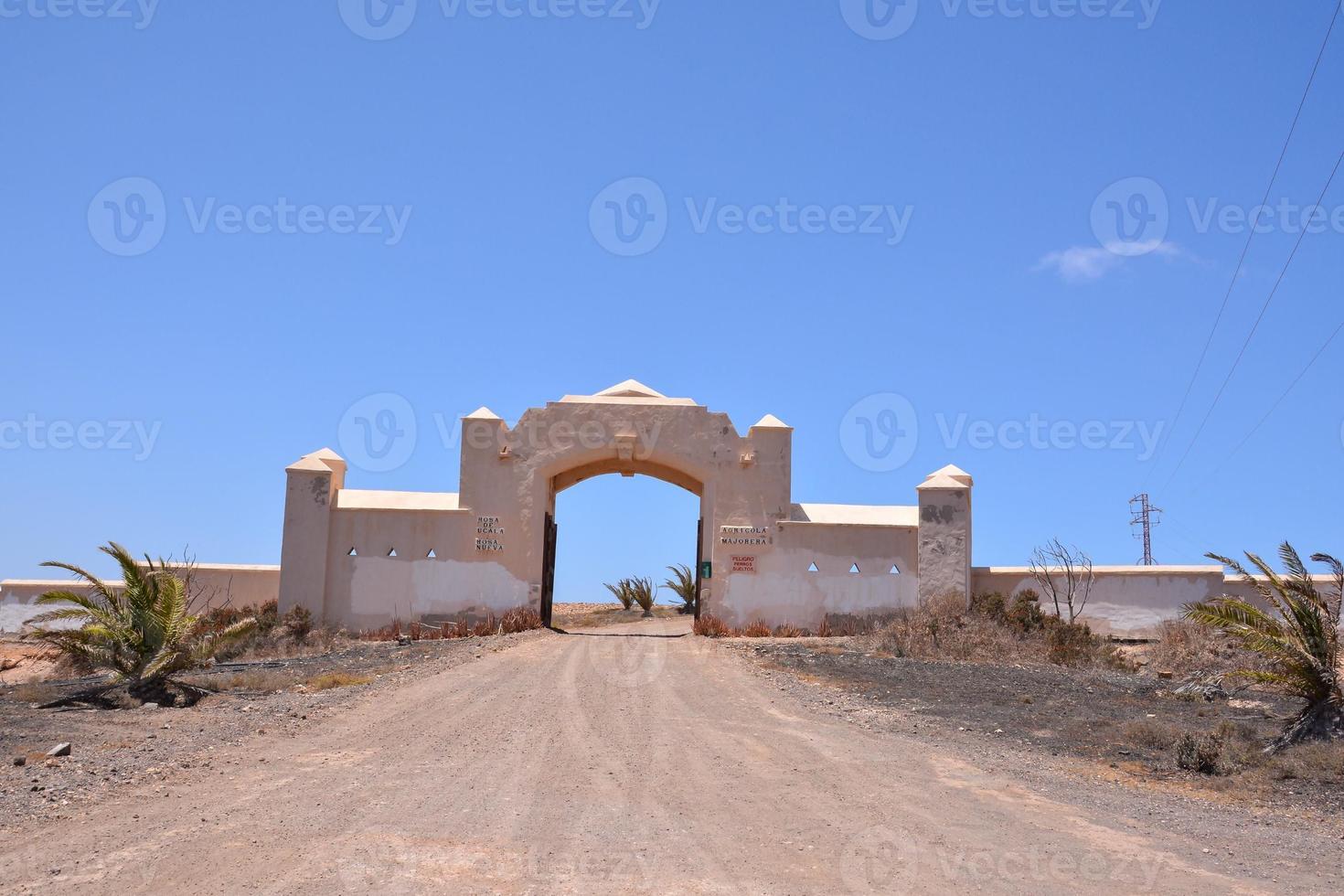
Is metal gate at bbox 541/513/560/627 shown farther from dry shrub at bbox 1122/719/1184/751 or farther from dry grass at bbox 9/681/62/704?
dry shrub at bbox 1122/719/1184/751

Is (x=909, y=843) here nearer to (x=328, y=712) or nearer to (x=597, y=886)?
(x=597, y=886)

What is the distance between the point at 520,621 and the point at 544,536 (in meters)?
1.95

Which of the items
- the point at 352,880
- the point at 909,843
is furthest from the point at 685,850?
the point at 352,880

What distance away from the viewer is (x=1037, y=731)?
12.9m

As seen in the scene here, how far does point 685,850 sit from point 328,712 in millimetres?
7060

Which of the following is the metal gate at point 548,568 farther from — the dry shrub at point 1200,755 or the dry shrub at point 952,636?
the dry shrub at point 1200,755

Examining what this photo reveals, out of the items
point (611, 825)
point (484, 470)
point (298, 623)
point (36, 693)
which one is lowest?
point (611, 825)

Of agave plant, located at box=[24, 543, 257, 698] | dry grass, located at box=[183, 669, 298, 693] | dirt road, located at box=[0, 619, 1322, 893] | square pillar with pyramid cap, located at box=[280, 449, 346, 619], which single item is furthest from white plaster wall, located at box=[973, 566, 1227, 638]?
agave plant, located at box=[24, 543, 257, 698]

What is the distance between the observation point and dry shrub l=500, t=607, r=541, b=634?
2409 cm

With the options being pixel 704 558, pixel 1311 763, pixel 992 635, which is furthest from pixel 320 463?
pixel 1311 763

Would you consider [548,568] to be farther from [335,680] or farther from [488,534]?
[335,680]

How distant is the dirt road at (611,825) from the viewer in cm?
689

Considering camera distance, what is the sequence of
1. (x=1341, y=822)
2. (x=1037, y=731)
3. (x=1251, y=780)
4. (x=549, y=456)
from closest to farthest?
(x=1341, y=822) → (x=1251, y=780) → (x=1037, y=731) → (x=549, y=456)

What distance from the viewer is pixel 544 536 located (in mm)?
25109
